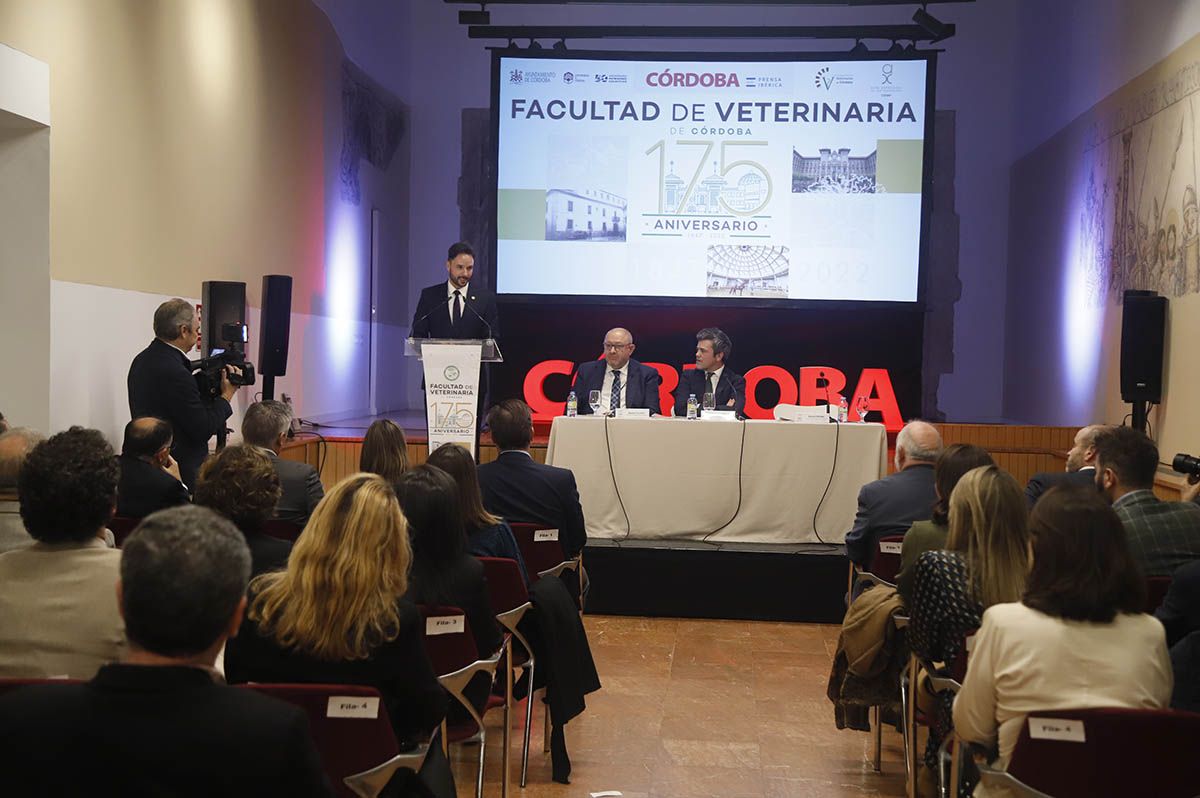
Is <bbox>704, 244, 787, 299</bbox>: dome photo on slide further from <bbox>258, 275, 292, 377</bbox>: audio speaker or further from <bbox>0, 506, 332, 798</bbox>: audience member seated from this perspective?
<bbox>0, 506, 332, 798</bbox>: audience member seated

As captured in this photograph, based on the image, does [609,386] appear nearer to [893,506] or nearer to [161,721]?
[893,506]

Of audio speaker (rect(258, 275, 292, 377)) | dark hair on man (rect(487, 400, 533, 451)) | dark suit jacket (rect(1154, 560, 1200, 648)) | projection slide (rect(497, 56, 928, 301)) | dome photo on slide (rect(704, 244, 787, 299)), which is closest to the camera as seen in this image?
dark suit jacket (rect(1154, 560, 1200, 648))

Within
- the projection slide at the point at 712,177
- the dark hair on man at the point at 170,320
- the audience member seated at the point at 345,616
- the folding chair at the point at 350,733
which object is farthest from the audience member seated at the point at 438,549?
the projection slide at the point at 712,177

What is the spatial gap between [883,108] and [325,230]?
4685 mm

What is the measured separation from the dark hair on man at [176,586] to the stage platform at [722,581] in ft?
15.3

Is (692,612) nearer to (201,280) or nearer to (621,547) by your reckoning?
(621,547)

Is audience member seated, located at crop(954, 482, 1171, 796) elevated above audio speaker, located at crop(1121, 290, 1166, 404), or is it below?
below

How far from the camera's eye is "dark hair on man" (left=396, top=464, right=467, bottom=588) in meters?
2.98

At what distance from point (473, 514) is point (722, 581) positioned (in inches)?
108

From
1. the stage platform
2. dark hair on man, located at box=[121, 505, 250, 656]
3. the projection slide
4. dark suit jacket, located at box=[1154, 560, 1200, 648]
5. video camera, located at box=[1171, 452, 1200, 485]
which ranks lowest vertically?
the stage platform

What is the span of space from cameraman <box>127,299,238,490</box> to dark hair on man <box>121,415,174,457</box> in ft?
4.20

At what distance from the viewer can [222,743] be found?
1.33 m

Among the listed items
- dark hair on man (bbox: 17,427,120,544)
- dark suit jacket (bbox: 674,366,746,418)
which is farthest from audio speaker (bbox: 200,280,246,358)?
dark hair on man (bbox: 17,427,120,544)

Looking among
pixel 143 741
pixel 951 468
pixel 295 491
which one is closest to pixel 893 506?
pixel 951 468
